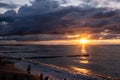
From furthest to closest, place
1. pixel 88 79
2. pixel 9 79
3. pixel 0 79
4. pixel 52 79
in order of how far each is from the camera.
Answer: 1. pixel 88 79
2. pixel 52 79
3. pixel 9 79
4. pixel 0 79

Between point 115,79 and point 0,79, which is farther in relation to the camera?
point 115,79

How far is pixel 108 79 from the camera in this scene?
6072cm

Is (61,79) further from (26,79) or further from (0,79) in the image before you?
(0,79)

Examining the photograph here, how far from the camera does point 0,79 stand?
37.0 meters

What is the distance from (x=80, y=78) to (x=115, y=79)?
776cm

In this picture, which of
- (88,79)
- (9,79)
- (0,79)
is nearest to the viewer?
(0,79)

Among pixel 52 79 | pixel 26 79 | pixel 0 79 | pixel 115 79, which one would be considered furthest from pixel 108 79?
pixel 0 79

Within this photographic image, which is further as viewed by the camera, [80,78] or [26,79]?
[80,78]

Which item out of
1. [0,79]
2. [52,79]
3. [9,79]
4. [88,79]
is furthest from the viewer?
[88,79]

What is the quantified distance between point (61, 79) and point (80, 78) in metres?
5.02

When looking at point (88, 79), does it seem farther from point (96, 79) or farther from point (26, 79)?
point (26, 79)

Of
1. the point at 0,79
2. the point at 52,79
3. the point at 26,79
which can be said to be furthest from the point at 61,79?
the point at 0,79

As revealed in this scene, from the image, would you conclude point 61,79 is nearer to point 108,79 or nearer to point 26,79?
point 108,79

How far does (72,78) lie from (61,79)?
3.55 metres
